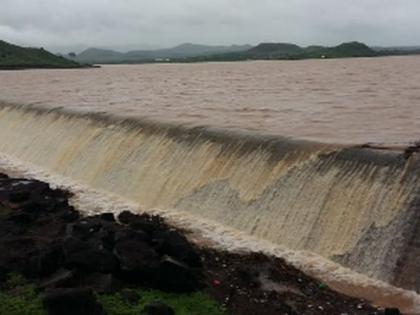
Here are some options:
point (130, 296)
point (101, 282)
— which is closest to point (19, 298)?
point (101, 282)

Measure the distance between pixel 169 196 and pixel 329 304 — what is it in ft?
26.6

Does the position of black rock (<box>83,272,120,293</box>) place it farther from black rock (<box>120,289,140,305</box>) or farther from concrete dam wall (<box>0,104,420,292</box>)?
concrete dam wall (<box>0,104,420,292</box>)

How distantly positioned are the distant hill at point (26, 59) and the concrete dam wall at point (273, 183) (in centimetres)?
10203

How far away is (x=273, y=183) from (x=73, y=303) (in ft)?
25.0

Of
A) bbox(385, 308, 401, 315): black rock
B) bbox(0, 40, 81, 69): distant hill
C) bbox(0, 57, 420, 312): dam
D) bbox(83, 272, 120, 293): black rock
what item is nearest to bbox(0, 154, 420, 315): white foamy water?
bbox(0, 57, 420, 312): dam

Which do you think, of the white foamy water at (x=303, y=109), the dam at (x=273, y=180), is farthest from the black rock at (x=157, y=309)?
the white foamy water at (x=303, y=109)

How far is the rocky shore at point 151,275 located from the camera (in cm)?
1168

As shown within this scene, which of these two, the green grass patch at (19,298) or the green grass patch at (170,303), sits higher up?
the green grass patch at (19,298)

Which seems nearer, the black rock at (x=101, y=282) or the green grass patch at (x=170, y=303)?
the green grass patch at (x=170, y=303)

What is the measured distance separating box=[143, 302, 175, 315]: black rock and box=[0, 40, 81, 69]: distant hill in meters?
114

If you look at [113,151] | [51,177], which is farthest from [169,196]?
[51,177]

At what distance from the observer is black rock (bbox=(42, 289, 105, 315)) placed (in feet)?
34.8

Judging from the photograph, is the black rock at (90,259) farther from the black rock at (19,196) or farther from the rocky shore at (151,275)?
the black rock at (19,196)

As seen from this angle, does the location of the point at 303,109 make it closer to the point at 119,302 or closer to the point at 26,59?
the point at 119,302
